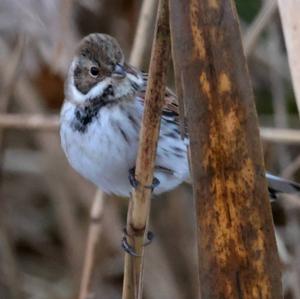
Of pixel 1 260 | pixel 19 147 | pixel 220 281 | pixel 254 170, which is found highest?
pixel 19 147

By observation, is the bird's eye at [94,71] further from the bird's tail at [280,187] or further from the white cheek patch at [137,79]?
the bird's tail at [280,187]

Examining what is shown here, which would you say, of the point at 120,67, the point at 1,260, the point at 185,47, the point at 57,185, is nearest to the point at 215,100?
the point at 185,47

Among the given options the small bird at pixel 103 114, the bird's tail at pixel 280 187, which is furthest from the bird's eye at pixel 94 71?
the bird's tail at pixel 280 187

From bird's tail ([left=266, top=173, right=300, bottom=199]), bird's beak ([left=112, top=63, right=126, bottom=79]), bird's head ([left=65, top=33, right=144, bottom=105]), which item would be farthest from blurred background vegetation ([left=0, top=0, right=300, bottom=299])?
bird's beak ([left=112, top=63, right=126, bottom=79])

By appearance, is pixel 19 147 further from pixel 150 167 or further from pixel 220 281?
pixel 220 281

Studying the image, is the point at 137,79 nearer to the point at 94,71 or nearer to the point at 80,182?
the point at 94,71

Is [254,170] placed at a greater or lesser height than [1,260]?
lesser

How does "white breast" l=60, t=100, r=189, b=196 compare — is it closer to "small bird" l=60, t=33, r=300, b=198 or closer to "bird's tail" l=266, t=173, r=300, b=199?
"small bird" l=60, t=33, r=300, b=198
